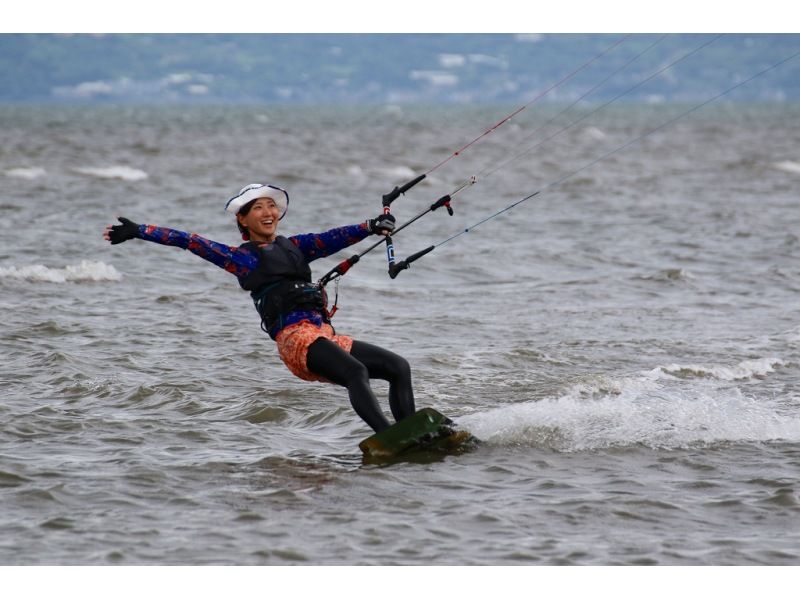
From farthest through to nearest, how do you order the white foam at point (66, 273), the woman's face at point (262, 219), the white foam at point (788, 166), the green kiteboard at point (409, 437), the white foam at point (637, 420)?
the white foam at point (788, 166) → the white foam at point (66, 273) → the white foam at point (637, 420) → the woman's face at point (262, 219) → the green kiteboard at point (409, 437)

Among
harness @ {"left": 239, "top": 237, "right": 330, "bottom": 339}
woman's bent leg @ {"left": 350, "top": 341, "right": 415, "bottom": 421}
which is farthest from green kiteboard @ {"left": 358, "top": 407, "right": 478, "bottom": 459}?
harness @ {"left": 239, "top": 237, "right": 330, "bottom": 339}

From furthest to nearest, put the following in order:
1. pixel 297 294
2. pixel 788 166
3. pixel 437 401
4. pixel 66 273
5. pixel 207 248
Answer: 1. pixel 788 166
2. pixel 66 273
3. pixel 437 401
4. pixel 297 294
5. pixel 207 248

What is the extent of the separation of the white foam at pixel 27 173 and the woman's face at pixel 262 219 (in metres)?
26.0

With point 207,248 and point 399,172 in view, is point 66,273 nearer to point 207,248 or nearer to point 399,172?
point 207,248

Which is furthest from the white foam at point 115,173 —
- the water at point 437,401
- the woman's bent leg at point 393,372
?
the woman's bent leg at point 393,372

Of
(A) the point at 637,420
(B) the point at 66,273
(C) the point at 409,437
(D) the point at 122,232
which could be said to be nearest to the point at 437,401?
(A) the point at 637,420

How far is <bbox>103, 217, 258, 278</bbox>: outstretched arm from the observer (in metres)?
8.60

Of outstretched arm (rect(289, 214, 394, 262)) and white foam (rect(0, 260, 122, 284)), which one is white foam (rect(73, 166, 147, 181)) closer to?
white foam (rect(0, 260, 122, 284))

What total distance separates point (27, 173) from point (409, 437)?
2879cm

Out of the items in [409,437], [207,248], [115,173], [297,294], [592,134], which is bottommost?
[409,437]

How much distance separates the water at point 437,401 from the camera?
7016 millimetres

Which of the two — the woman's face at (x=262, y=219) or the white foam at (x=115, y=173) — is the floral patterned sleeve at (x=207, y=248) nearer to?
the woman's face at (x=262, y=219)

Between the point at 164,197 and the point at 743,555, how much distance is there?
2517 centimetres

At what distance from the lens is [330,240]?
916 centimetres
